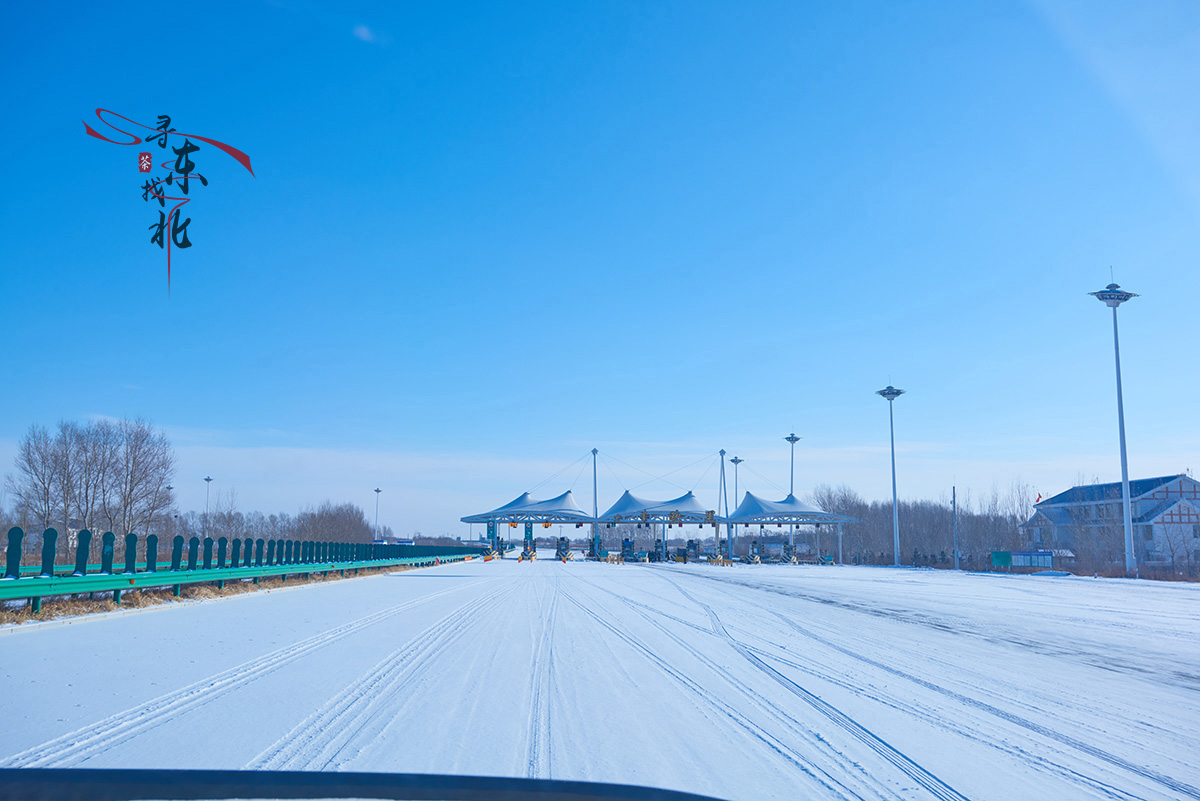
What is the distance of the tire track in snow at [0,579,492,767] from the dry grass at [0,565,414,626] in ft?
18.3

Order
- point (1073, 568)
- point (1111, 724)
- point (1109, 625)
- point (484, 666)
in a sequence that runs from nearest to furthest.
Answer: point (1111, 724) < point (484, 666) < point (1109, 625) < point (1073, 568)

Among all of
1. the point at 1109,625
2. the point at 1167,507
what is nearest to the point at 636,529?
the point at 1167,507

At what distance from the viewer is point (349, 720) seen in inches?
265

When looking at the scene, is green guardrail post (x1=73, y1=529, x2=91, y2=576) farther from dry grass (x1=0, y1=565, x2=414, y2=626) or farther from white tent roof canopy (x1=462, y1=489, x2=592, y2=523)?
white tent roof canopy (x1=462, y1=489, x2=592, y2=523)

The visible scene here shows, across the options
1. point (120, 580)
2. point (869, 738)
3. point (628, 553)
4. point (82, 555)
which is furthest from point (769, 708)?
point (628, 553)

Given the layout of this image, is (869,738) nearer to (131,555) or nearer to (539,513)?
(131,555)

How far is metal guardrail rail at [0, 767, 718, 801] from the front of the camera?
4.92 meters

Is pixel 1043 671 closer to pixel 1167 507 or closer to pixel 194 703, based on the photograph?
pixel 194 703

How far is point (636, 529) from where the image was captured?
643 ft

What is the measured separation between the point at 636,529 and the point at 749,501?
107 meters

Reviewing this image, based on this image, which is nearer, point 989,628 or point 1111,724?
point 1111,724

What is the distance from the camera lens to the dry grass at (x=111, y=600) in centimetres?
1331

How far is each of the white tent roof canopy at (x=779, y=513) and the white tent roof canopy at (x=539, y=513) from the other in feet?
57.8

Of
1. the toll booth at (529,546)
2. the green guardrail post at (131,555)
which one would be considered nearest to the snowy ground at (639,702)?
the green guardrail post at (131,555)
